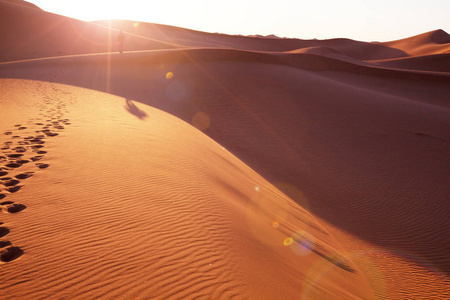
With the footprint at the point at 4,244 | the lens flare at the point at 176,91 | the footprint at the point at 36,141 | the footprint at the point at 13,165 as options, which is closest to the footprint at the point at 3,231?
the footprint at the point at 4,244

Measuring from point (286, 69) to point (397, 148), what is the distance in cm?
1111

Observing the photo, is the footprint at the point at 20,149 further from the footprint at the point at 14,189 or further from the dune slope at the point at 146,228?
the footprint at the point at 14,189

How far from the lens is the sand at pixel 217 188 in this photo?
10.0 ft

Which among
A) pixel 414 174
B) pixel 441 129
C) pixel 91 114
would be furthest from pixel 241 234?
pixel 441 129

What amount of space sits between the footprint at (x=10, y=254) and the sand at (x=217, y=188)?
1 cm

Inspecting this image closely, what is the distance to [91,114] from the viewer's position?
936 cm

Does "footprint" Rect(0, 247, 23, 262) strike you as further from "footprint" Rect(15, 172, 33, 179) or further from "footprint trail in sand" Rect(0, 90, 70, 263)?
"footprint" Rect(15, 172, 33, 179)

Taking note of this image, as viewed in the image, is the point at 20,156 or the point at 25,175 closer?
the point at 25,175


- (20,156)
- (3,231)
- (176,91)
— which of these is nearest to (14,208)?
(3,231)

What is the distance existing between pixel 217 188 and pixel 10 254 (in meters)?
3.31

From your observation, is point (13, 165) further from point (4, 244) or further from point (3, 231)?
point (4, 244)

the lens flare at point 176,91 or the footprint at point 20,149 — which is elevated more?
the lens flare at point 176,91

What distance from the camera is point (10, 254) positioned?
2865mm

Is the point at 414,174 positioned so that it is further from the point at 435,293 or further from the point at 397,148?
the point at 435,293
